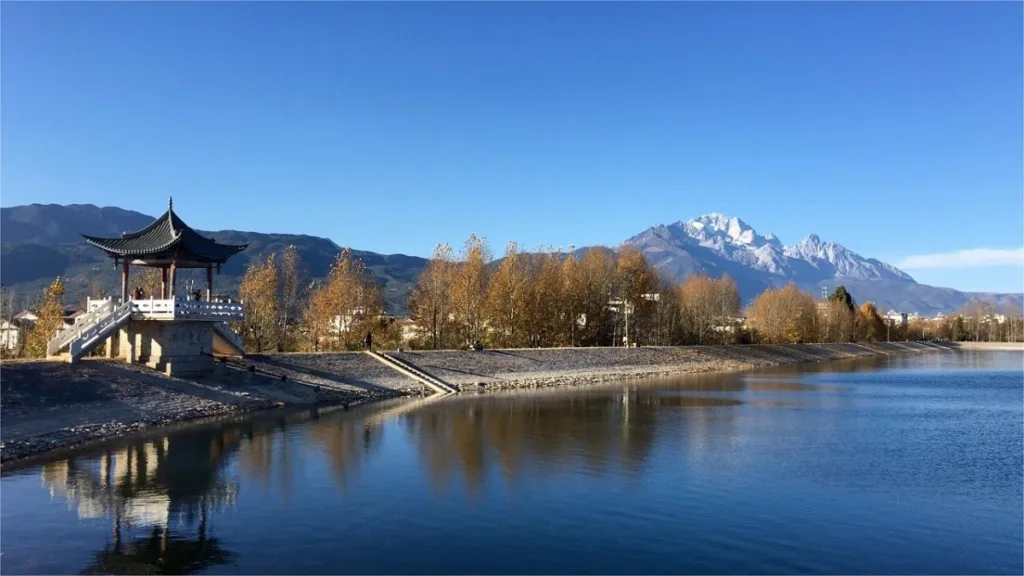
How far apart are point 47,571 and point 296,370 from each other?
29.0 metres

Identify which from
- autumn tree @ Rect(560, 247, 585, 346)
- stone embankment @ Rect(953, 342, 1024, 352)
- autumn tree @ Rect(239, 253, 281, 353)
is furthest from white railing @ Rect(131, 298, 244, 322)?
stone embankment @ Rect(953, 342, 1024, 352)

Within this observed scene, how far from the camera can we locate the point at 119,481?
20766mm

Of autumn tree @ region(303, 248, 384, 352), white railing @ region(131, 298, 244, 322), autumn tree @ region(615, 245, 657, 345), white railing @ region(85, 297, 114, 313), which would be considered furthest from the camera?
autumn tree @ region(615, 245, 657, 345)

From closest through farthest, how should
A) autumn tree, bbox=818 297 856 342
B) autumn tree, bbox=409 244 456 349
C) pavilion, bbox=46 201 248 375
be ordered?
pavilion, bbox=46 201 248 375 → autumn tree, bbox=409 244 456 349 → autumn tree, bbox=818 297 856 342

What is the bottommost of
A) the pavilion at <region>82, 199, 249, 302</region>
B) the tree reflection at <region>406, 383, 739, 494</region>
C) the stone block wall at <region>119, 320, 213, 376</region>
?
the tree reflection at <region>406, 383, 739, 494</region>

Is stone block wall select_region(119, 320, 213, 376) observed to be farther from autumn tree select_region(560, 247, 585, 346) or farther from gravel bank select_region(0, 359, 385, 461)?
autumn tree select_region(560, 247, 585, 346)

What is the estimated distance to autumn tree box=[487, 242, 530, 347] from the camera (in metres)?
66.1

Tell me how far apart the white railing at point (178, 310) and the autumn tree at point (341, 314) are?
18.3 metres

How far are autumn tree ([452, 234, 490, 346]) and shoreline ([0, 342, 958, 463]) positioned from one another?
20.7 feet

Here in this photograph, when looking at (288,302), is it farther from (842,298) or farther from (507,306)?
(842,298)

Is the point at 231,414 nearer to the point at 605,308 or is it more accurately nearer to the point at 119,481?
the point at 119,481

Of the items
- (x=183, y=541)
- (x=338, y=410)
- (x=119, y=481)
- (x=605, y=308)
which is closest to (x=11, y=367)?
(x=119, y=481)

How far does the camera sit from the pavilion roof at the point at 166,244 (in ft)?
118

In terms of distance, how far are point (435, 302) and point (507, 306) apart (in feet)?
24.7
